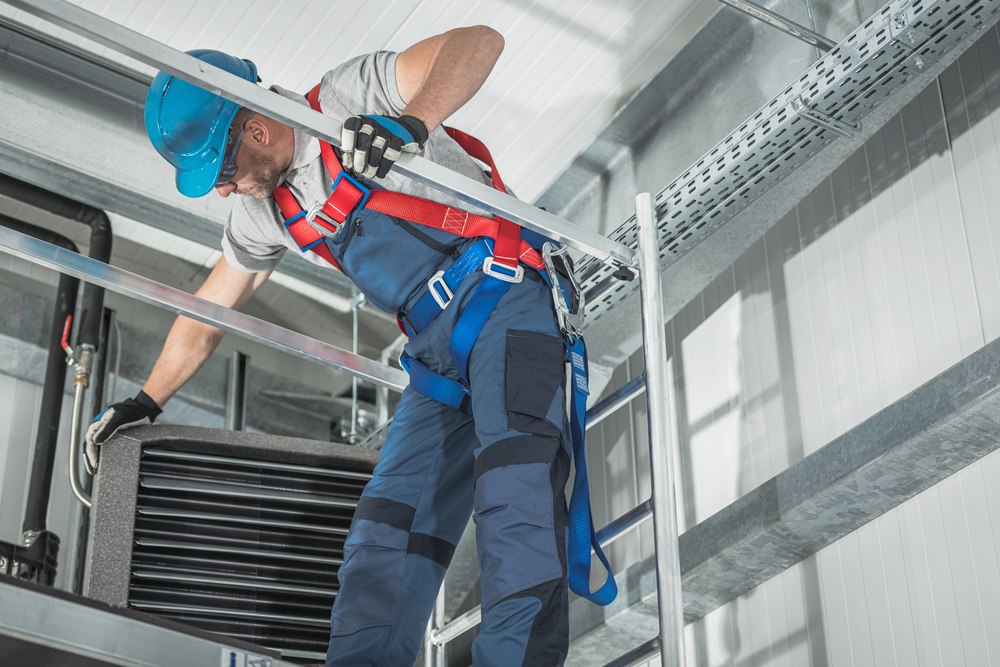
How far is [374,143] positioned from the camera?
5.87 feet

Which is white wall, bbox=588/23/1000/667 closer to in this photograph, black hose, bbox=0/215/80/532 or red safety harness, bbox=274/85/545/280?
red safety harness, bbox=274/85/545/280

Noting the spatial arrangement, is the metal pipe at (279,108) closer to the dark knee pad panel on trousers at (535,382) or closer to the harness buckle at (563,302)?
the harness buckle at (563,302)

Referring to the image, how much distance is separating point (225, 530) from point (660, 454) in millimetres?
1370

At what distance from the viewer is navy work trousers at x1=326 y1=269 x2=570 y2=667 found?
5.71ft

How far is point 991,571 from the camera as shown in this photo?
7.89 feet

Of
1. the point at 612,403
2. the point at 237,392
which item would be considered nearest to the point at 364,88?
the point at 612,403

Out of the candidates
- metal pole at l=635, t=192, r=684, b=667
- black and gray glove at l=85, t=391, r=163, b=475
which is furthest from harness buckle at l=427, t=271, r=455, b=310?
black and gray glove at l=85, t=391, r=163, b=475

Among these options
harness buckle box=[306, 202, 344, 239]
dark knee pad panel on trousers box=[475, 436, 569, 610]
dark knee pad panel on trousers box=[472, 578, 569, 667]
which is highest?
harness buckle box=[306, 202, 344, 239]

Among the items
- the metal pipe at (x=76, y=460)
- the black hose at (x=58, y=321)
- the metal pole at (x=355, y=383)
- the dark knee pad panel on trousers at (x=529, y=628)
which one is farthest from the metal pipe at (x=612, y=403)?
the black hose at (x=58, y=321)

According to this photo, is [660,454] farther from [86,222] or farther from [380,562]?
[86,222]

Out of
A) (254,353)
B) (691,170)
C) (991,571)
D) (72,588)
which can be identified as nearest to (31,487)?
(72,588)

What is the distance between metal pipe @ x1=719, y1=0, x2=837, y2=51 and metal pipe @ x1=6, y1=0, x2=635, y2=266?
3.08ft

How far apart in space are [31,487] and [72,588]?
451 mm

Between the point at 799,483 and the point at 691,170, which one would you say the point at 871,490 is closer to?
the point at 799,483
